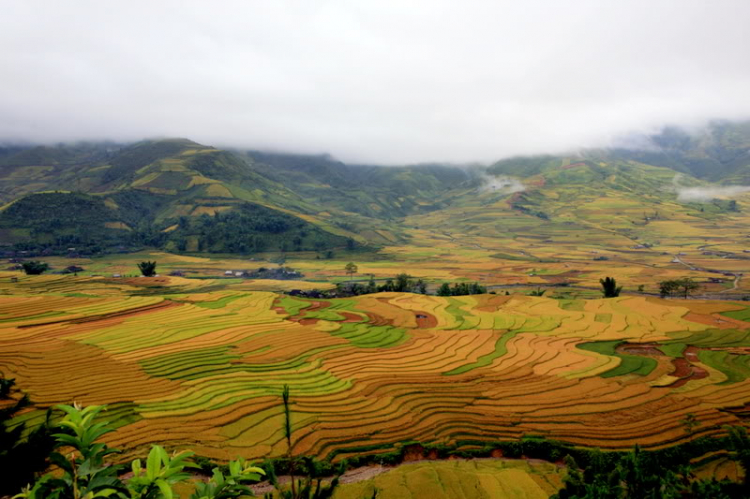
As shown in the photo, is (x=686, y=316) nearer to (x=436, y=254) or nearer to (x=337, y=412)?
A: (x=337, y=412)

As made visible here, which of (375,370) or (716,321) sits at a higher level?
(716,321)

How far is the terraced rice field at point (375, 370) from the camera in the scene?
30969 mm

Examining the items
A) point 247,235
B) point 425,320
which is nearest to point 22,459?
point 425,320

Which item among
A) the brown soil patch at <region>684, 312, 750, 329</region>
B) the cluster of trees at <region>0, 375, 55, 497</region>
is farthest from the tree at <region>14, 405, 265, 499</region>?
the brown soil patch at <region>684, 312, 750, 329</region>

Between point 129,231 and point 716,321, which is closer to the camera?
point 716,321

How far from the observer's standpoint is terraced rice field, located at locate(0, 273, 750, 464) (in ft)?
102

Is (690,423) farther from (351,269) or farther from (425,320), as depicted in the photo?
(351,269)

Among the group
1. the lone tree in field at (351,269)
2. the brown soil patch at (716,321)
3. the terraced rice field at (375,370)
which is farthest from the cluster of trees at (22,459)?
the lone tree in field at (351,269)

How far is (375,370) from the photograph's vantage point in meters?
42.7

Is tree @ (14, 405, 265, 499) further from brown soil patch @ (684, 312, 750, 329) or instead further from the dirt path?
brown soil patch @ (684, 312, 750, 329)

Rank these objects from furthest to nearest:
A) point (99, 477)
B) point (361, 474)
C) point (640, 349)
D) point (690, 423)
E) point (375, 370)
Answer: point (640, 349)
point (375, 370)
point (690, 423)
point (361, 474)
point (99, 477)

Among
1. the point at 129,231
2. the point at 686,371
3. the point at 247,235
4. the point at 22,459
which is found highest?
the point at 22,459

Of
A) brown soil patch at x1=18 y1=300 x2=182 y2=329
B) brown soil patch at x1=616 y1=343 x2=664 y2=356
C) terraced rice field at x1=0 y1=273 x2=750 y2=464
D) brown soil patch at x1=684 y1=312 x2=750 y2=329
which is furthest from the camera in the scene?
brown soil patch at x1=684 y1=312 x2=750 y2=329

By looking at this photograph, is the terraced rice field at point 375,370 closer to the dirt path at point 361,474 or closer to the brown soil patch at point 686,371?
the brown soil patch at point 686,371
